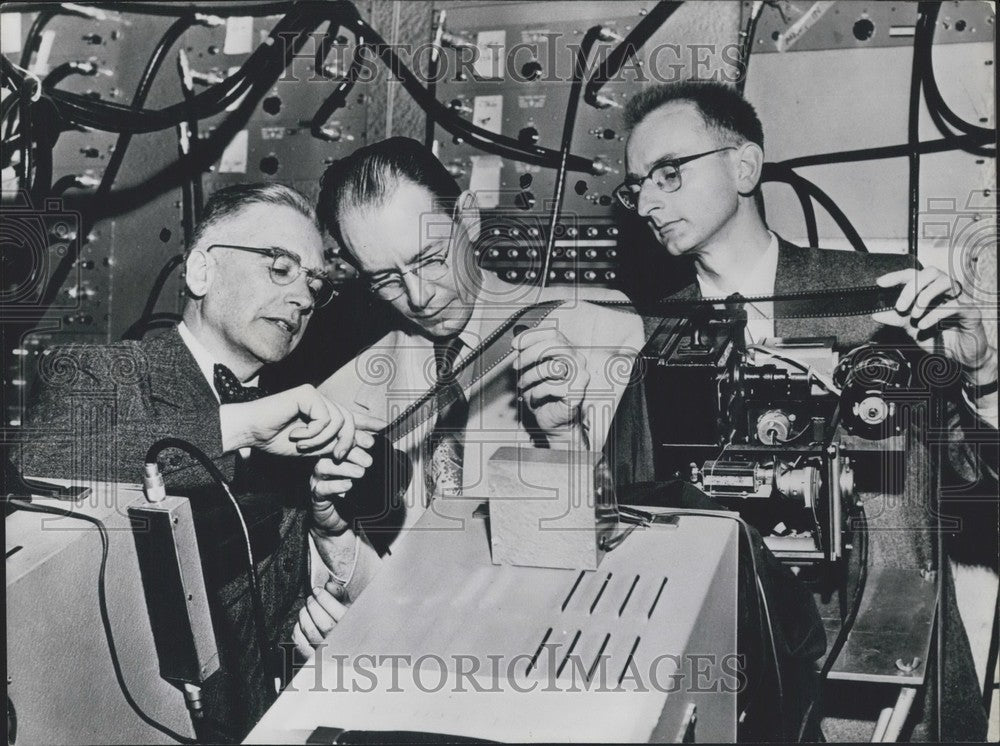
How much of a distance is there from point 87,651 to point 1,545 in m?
0.17

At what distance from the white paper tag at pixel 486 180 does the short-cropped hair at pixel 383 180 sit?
33mm

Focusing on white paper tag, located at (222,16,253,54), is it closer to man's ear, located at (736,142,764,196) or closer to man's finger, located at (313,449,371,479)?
man's finger, located at (313,449,371,479)

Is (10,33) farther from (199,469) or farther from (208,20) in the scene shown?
(199,469)

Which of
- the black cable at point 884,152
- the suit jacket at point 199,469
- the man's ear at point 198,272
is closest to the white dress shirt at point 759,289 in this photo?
the black cable at point 884,152

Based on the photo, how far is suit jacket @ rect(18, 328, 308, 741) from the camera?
1.39 m

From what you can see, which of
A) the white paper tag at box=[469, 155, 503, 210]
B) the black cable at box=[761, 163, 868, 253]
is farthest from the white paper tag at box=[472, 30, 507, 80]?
the black cable at box=[761, 163, 868, 253]

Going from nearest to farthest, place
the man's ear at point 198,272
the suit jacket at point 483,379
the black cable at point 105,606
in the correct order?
1. the black cable at point 105,606
2. the suit jacket at point 483,379
3. the man's ear at point 198,272

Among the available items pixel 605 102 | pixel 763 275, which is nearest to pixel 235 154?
pixel 605 102

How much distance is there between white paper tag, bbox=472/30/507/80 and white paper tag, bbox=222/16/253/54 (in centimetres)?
42

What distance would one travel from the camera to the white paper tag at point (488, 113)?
1540 millimetres

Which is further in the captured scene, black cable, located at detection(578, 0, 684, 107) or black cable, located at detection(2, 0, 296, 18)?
black cable, located at detection(2, 0, 296, 18)

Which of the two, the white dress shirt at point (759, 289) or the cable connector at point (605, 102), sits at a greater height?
the cable connector at point (605, 102)

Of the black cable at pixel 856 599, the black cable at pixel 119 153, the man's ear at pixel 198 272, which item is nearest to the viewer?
the black cable at pixel 856 599

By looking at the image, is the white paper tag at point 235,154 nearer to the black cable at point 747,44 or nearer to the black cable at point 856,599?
the black cable at point 747,44
